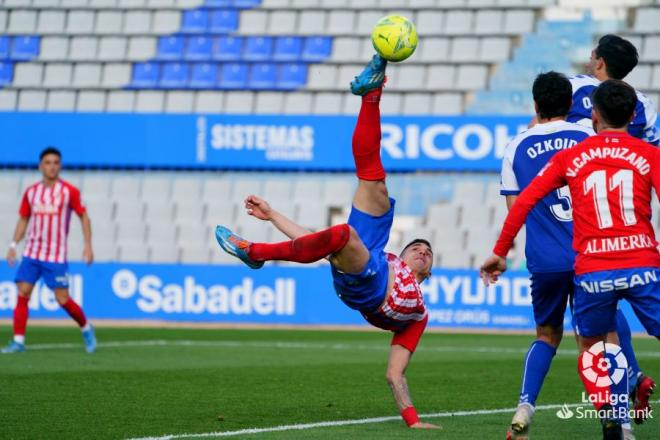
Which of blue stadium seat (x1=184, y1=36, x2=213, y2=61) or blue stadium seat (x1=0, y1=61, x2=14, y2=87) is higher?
blue stadium seat (x1=184, y1=36, x2=213, y2=61)

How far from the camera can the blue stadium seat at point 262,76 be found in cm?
2484

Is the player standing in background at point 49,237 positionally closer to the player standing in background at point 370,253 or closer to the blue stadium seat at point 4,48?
the player standing in background at point 370,253

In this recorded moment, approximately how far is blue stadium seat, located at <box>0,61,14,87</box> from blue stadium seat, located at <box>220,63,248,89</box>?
4855 millimetres

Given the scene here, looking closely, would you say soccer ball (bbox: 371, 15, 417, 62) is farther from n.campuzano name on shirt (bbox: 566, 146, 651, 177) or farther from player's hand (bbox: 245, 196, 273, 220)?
n.campuzano name on shirt (bbox: 566, 146, 651, 177)

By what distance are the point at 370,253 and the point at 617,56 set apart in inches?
76.1

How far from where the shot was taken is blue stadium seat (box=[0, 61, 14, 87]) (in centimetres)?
2656

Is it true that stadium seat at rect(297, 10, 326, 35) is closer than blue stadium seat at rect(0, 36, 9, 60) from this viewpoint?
Yes

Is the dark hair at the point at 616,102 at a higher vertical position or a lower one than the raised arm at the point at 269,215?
higher

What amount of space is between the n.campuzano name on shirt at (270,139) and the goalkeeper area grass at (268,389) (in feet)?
23.3

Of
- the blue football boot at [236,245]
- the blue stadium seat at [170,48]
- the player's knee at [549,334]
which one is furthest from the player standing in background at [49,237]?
the blue stadium seat at [170,48]

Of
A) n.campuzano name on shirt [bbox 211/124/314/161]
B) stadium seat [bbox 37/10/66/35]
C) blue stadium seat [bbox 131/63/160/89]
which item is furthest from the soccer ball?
stadium seat [bbox 37/10/66/35]

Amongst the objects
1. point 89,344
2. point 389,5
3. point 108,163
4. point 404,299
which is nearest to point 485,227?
point 389,5

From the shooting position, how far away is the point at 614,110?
6262 mm

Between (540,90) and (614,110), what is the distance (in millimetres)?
990
